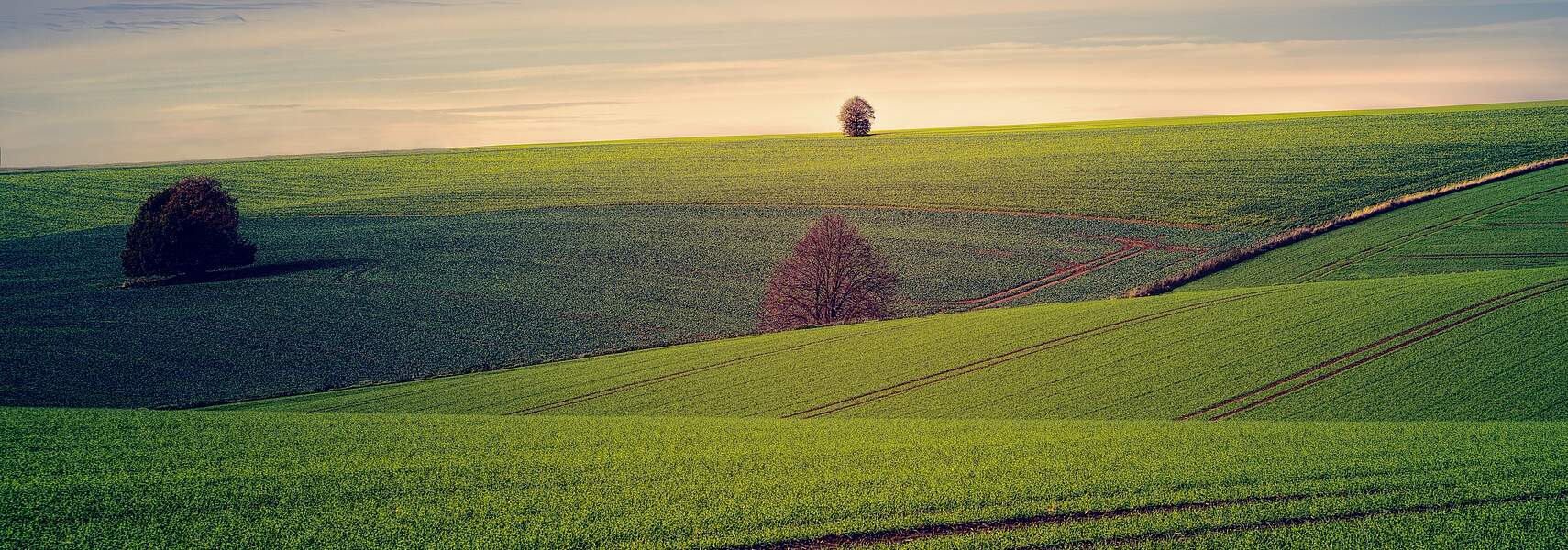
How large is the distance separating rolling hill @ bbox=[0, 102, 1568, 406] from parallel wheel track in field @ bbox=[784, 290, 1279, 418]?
10.4 m

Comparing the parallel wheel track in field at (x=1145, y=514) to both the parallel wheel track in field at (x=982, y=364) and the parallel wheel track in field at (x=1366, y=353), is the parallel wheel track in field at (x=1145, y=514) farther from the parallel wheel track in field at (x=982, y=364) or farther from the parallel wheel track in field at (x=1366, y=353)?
the parallel wheel track in field at (x=982, y=364)

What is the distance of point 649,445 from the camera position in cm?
1508

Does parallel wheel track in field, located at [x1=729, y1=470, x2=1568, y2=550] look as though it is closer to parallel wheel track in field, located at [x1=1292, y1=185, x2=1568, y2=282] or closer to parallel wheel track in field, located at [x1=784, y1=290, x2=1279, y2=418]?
parallel wheel track in field, located at [x1=784, y1=290, x2=1279, y2=418]

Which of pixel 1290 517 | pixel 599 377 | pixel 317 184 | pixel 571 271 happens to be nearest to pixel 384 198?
pixel 317 184

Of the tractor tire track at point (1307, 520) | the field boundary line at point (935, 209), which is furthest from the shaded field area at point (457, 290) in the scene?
the tractor tire track at point (1307, 520)

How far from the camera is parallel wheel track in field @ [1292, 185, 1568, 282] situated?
38.0m

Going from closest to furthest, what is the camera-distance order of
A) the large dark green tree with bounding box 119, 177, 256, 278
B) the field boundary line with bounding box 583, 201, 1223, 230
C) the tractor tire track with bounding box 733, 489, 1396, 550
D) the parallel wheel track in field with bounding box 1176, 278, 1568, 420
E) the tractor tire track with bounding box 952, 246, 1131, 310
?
the tractor tire track with bounding box 733, 489, 1396, 550 < the parallel wheel track in field with bounding box 1176, 278, 1568, 420 < the tractor tire track with bounding box 952, 246, 1131, 310 < the large dark green tree with bounding box 119, 177, 256, 278 < the field boundary line with bounding box 583, 201, 1223, 230

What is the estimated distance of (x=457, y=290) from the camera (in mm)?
46469

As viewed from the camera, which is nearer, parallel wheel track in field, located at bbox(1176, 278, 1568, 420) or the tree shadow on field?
A: parallel wheel track in field, located at bbox(1176, 278, 1568, 420)

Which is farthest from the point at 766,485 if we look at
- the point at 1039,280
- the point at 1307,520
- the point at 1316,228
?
the point at 1316,228

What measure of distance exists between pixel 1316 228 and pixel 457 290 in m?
46.8

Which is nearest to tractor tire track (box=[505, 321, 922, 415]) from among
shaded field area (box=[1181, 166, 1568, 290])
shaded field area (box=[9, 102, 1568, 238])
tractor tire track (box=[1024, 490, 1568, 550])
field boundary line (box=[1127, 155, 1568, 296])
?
field boundary line (box=[1127, 155, 1568, 296])

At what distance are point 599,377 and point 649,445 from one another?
13.4 metres

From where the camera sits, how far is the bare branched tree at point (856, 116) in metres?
122
